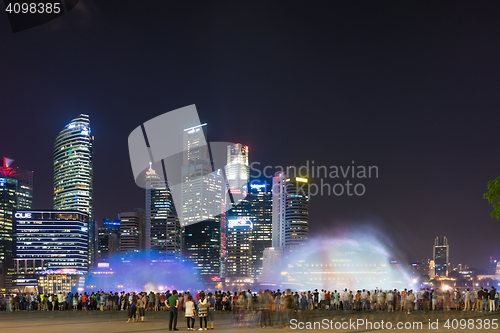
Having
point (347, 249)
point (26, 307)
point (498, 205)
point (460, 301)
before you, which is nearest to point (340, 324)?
point (498, 205)

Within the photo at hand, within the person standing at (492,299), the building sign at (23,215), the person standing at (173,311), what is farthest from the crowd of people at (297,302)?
the building sign at (23,215)

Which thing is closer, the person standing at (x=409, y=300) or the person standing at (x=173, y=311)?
the person standing at (x=173, y=311)

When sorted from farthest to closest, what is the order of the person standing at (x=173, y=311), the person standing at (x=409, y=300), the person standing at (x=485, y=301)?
the person standing at (x=409, y=300), the person standing at (x=485, y=301), the person standing at (x=173, y=311)

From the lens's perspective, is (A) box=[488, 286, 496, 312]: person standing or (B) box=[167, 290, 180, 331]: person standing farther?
(A) box=[488, 286, 496, 312]: person standing

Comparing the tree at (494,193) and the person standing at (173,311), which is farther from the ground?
the tree at (494,193)

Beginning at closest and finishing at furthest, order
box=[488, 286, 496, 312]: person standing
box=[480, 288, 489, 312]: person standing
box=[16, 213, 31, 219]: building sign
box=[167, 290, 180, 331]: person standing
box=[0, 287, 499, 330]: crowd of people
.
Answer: box=[167, 290, 180, 331]: person standing, box=[0, 287, 499, 330]: crowd of people, box=[488, 286, 496, 312]: person standing, box=[480, 288, 489, 312]: person standing, box=[16, 213, 31, 219]: building sign

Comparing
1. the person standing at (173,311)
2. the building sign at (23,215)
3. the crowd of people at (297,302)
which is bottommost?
the crowd of people at (297,302)

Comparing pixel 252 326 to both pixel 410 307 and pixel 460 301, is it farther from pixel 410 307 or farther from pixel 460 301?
pixel 460 301

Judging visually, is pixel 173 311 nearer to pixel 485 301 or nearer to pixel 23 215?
pixel 485 301

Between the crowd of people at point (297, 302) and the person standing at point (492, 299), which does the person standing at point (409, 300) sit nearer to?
the crowd of people at point (297, 302)

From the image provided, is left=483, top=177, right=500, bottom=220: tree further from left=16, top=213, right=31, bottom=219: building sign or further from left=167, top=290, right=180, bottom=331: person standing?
left=16, top=213, right=31, bottom=219: building sign

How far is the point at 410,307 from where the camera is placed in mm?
31312

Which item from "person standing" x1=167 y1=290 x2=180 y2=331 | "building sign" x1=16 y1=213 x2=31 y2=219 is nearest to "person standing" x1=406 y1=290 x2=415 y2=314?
"person standing" x1=167 y1=290 x2=180 y2=331

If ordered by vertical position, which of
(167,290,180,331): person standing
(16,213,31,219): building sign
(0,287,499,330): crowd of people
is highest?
(16,213,31,219): building sign
